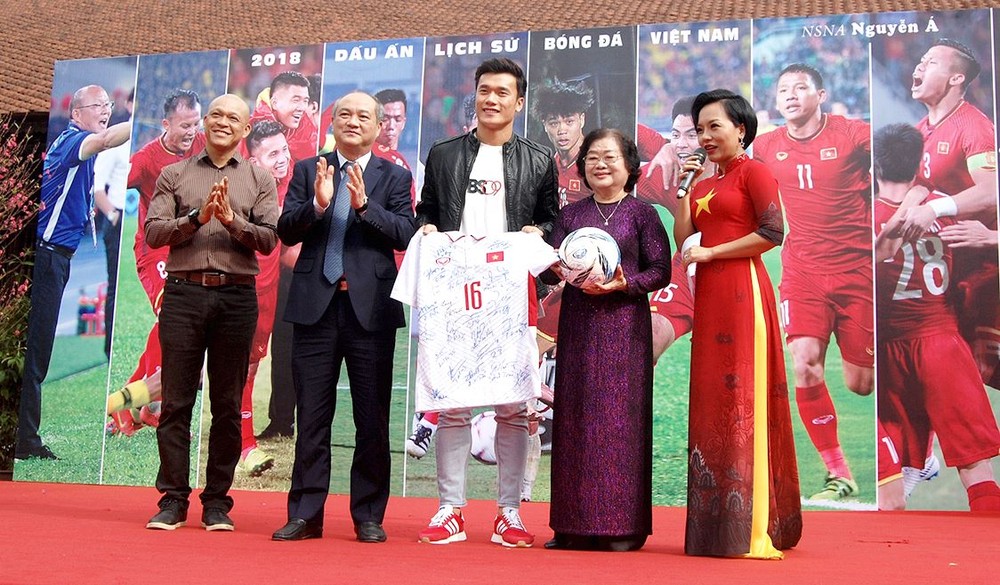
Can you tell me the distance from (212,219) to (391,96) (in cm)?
529

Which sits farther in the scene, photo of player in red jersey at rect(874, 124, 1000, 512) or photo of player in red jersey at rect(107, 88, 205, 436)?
photo of player in red jersey at rect(107, 88, 205, 436)

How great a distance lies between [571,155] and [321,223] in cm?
510

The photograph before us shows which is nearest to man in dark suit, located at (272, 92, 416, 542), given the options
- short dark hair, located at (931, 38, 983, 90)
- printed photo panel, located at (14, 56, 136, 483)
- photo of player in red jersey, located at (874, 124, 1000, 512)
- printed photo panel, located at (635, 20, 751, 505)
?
printed photo panel, located at (635, 20, 751, 505)

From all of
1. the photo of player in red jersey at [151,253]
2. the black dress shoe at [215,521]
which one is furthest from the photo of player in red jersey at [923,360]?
the photo of player in red jersey at [151,253]

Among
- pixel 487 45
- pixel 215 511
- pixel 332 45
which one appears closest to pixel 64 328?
pixel 332 45

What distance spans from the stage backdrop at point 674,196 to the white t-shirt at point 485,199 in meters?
4.48

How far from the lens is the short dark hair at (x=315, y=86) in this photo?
33.4 feet

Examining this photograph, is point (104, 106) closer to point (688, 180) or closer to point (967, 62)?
point (967, 62)

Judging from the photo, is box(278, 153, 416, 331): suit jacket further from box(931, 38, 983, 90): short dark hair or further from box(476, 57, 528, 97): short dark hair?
box(931, 38, 983, 90): short dark hair

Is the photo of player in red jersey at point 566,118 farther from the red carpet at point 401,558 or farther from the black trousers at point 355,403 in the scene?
the black trousers at point 355,403

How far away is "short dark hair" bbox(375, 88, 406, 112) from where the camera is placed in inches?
391

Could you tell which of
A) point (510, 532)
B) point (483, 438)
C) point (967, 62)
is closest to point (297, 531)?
point (510, 532)

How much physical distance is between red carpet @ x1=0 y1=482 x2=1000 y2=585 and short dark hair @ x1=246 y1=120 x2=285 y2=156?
5049mm

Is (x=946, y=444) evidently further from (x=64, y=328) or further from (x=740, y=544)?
(x=64, y=328)
